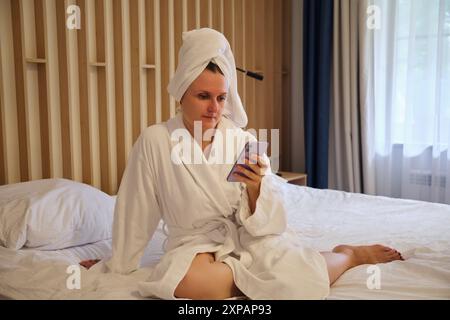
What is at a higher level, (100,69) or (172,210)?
(100,69)

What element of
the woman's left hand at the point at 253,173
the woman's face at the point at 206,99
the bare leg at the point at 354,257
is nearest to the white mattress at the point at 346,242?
the bare leg at the point at 354,257

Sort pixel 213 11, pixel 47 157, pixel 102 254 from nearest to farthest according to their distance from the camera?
pixel 102 254, pixel 47 157, pixel 213 11

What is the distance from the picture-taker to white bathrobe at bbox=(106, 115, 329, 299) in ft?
4.55

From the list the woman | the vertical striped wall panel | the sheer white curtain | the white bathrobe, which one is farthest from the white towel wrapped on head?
the sheer white curtain

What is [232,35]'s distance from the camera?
128 inches

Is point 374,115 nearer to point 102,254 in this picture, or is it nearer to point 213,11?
point 213,11

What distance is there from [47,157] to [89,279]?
1.13 meters

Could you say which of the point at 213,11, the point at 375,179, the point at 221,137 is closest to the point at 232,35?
the point at 213,11

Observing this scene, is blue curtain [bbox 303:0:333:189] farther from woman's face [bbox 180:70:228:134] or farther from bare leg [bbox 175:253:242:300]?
bare leg [bbox 175:253:242:300]

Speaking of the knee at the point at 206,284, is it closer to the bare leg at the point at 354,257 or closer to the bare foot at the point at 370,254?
the bare leg at the point at 354,257

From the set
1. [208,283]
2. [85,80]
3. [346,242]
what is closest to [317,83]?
[85,80]

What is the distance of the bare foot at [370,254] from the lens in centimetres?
153

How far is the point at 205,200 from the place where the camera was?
1477 millimetres

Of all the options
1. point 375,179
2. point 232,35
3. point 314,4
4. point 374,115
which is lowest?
point 375,179
